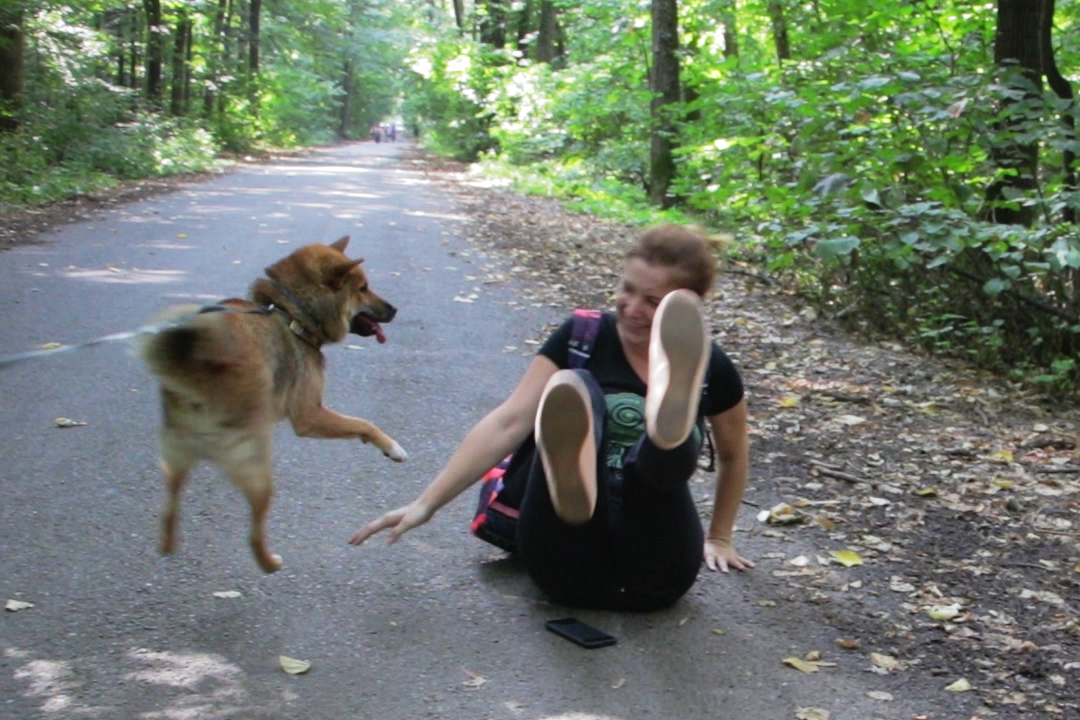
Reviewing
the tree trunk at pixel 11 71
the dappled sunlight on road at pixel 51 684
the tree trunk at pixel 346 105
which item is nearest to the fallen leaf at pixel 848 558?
the dappled sunlight on road at pixel 51 684

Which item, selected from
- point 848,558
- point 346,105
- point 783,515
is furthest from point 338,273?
point 346,105

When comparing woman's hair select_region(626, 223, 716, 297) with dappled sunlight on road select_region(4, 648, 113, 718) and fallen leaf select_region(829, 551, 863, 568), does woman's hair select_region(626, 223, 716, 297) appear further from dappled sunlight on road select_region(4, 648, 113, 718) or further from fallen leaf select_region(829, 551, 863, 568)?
dappled sunlight on road select_region(4, 648, 113, 718)

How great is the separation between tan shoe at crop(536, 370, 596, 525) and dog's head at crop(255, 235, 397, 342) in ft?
6.31

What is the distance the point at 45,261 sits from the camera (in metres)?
11.5

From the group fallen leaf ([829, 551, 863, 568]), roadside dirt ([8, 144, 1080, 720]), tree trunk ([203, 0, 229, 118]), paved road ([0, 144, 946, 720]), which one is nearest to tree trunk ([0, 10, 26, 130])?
paved road ([0, 144, 946, 720])

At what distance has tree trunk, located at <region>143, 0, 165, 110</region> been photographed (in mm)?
29969

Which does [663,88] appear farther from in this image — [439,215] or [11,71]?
[11,71]

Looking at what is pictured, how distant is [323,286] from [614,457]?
1.95 metres

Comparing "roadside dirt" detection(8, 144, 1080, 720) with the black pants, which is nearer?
the black pants

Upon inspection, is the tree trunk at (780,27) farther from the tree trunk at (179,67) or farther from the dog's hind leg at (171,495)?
the tree trunk at (179,67)

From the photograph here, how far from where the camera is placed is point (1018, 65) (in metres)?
8.35

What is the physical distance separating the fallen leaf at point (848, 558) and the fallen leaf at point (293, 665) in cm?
246

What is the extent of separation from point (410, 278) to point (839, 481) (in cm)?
689

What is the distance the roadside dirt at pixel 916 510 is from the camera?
395cm
